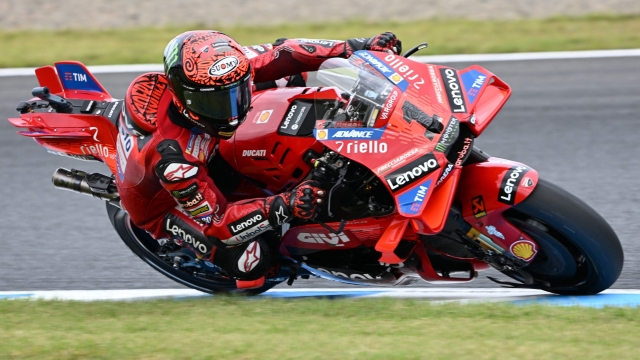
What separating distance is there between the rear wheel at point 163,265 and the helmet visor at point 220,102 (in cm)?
131

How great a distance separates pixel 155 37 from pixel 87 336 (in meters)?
6.39

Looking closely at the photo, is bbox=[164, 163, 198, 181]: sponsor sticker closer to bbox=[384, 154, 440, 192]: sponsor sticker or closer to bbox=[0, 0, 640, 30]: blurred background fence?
bbox=[384, 154, 440, 192]: sponsor sticker

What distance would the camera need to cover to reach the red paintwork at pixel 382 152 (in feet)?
12.2

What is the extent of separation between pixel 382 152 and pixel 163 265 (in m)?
1.81

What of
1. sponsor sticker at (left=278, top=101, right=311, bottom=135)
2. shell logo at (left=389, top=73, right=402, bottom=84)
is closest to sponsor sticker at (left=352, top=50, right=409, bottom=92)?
shell logo at (left=389, top=73, right=402, bottom=84)

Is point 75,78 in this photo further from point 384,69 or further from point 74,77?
point 384,69

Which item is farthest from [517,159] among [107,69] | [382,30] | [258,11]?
[258,11]

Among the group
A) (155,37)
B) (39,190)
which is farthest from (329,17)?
(39,190)

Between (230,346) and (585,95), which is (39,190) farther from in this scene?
(585,95)

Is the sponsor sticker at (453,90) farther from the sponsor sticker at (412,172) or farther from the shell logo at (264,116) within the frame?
the shell logo at (264,116)

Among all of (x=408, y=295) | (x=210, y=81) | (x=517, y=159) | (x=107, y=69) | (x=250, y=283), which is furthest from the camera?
(x=107, y=69)

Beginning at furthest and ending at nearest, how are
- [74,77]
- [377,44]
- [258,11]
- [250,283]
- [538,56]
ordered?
[258,11]
[538,56]
[74,77]
[250,283]
[377,44]

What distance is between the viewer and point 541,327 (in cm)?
363

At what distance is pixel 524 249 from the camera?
4.11 meters
